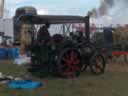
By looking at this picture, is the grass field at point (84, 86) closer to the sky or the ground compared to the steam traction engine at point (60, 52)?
closer to the ground

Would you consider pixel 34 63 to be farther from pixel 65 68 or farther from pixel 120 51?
pixel 120 51

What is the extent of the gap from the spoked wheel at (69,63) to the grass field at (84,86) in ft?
0.91

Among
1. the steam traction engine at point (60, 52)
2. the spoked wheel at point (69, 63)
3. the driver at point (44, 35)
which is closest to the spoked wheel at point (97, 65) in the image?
the steam traction engine at point (60, 52)

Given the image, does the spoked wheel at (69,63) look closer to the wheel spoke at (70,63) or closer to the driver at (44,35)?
the wheel spoke at (70,63)

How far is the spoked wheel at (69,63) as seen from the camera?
46.7 feet

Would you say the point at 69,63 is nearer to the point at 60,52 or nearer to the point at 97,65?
the point at 60,52

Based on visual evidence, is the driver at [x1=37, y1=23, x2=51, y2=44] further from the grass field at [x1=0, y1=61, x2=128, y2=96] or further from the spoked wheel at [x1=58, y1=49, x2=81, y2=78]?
the grass field at [x1=0, y1=61, x2=128, y2=96]

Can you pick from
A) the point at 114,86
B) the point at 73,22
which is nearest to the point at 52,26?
the point at 73,22

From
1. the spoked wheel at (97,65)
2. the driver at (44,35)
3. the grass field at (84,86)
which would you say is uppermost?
the driver at (44,35)

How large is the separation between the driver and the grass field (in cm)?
124

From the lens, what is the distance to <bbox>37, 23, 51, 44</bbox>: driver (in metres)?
14.4

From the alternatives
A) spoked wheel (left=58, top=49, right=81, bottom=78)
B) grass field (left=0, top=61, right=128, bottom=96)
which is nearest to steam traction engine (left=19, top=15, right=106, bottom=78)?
spoked wheel (left=58, top=49, right=81, bottom=78)

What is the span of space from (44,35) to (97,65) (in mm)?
2307

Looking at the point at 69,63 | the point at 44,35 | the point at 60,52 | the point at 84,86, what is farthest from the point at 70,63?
the point at 84,86
